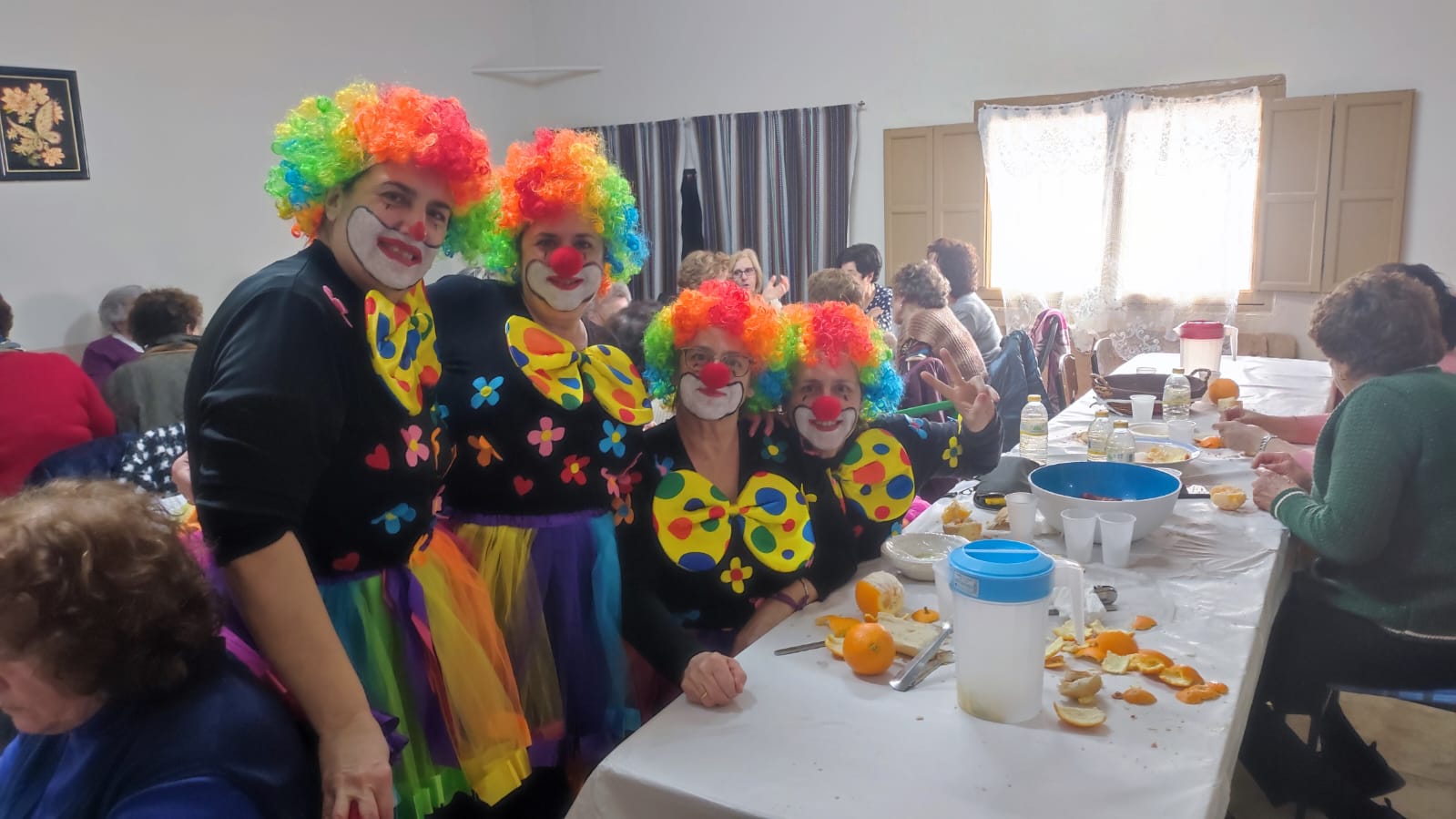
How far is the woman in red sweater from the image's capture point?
121 inches

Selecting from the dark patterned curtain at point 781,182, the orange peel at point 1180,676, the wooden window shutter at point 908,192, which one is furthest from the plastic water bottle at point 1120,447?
the dark patterned curtain at point 781,182

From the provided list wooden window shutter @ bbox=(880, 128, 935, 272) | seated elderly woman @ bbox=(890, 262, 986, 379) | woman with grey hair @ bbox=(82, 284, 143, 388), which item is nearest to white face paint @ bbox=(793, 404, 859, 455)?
seated elderly woman @ bbox=(890, 262, 986, 379)

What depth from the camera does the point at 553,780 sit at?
5.75 feet

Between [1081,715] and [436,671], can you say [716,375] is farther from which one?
[1081,715]

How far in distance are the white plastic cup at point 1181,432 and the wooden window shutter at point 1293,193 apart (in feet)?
Result: 10.3

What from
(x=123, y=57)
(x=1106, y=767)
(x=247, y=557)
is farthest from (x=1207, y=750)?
(x=123, y=57)

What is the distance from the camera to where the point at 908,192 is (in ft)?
20.3

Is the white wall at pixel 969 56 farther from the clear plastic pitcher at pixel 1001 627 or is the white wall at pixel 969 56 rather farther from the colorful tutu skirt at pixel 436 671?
the colorful tutu skirt at pixel 436 671

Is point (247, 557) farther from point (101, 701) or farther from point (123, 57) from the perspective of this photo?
point (123, 57)

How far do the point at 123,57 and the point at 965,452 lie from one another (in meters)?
4.97

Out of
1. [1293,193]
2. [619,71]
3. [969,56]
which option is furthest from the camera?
[619,71]

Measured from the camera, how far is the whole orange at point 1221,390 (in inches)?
129

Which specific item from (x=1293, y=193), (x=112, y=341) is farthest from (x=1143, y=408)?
(x=112, y=341)

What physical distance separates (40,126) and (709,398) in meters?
4.58
